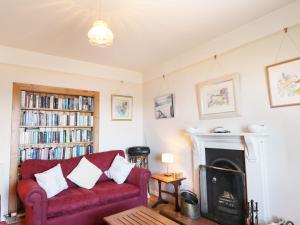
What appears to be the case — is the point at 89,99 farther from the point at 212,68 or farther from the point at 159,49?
the point at 212,68

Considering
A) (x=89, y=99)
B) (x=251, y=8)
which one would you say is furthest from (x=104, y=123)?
(x=251, y=8)

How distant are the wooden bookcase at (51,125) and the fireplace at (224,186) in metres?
2.11

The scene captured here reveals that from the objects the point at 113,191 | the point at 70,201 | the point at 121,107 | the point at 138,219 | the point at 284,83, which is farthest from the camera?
the point at 121,107

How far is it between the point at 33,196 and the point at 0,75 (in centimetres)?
196

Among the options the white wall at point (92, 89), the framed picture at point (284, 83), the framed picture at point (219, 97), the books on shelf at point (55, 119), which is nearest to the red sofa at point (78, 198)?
the white wall at point (92, 89)

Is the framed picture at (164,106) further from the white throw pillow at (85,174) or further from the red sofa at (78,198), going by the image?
the white throw pillow at (85,174)

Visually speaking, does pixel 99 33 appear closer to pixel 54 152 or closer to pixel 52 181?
pixel 52 181

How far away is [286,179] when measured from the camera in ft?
6.87

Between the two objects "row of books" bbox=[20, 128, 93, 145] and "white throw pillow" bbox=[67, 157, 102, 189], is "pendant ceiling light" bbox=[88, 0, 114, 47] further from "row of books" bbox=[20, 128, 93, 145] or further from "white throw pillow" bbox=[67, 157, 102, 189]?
"row of books" bbox=[20, 128, 93, 145]

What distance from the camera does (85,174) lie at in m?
2.97

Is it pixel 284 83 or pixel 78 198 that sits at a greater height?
pixel 284 83

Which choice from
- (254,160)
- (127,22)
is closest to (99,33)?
(127,22)

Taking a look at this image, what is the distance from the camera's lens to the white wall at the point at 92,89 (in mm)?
2916

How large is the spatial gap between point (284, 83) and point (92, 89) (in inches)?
122
